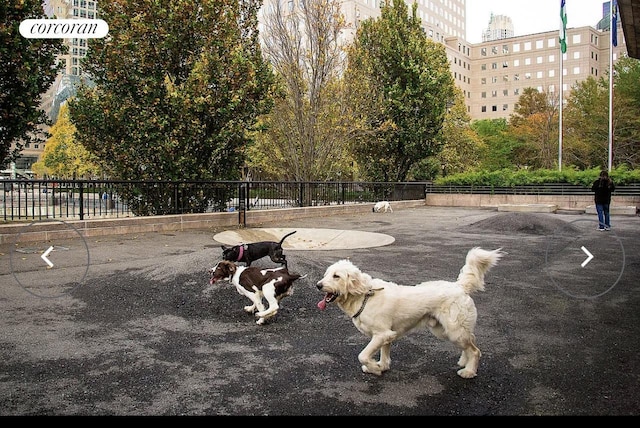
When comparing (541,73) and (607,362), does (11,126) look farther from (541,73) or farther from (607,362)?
(541,73)

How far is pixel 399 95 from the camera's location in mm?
34438

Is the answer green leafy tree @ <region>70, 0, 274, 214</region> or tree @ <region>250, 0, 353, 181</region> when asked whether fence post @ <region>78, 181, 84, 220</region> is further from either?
tree @ <region>250, 0, 353, 181</region>

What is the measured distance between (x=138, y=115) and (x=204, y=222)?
453 cm

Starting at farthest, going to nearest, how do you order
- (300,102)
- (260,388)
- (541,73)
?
(541,73) → (300,102) → (260,388)

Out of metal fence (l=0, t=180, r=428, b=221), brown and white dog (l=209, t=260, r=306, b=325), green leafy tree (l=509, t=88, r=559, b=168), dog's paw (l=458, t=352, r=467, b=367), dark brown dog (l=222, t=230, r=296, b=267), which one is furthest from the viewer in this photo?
green leafy tree (l=509, t=88, r=559, b=168)

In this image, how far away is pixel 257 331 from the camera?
6.09 meters

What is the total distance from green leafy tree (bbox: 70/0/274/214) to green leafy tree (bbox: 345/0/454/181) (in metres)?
15.3

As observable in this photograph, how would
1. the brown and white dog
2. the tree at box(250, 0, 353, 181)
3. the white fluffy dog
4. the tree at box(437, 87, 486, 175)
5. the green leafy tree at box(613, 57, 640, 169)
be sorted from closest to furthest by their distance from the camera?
the white fluffy dog → the brown and white dog → the tree at box(250, 0, 353, 181) → the tree at box(437, 87, 486, 175) → the green leafy tree at box(613, 57, 640, 169)

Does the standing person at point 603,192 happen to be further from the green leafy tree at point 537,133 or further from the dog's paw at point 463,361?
the green leafy tree at point 537,133

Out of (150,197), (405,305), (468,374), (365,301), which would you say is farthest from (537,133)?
(365,301)

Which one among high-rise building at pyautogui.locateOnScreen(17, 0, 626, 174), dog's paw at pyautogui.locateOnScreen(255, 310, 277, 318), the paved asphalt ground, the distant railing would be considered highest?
high-rise building at pyautogui.locateOnScreen(17, 0, 626, 174)

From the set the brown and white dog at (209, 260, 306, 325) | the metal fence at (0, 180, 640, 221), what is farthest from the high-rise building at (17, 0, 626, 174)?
the brown and white dog at (209, 260, 306, 325)

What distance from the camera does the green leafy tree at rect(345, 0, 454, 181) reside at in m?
34.3

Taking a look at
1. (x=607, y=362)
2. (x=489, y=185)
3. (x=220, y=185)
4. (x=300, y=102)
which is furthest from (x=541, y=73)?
(x=607, y=362)
